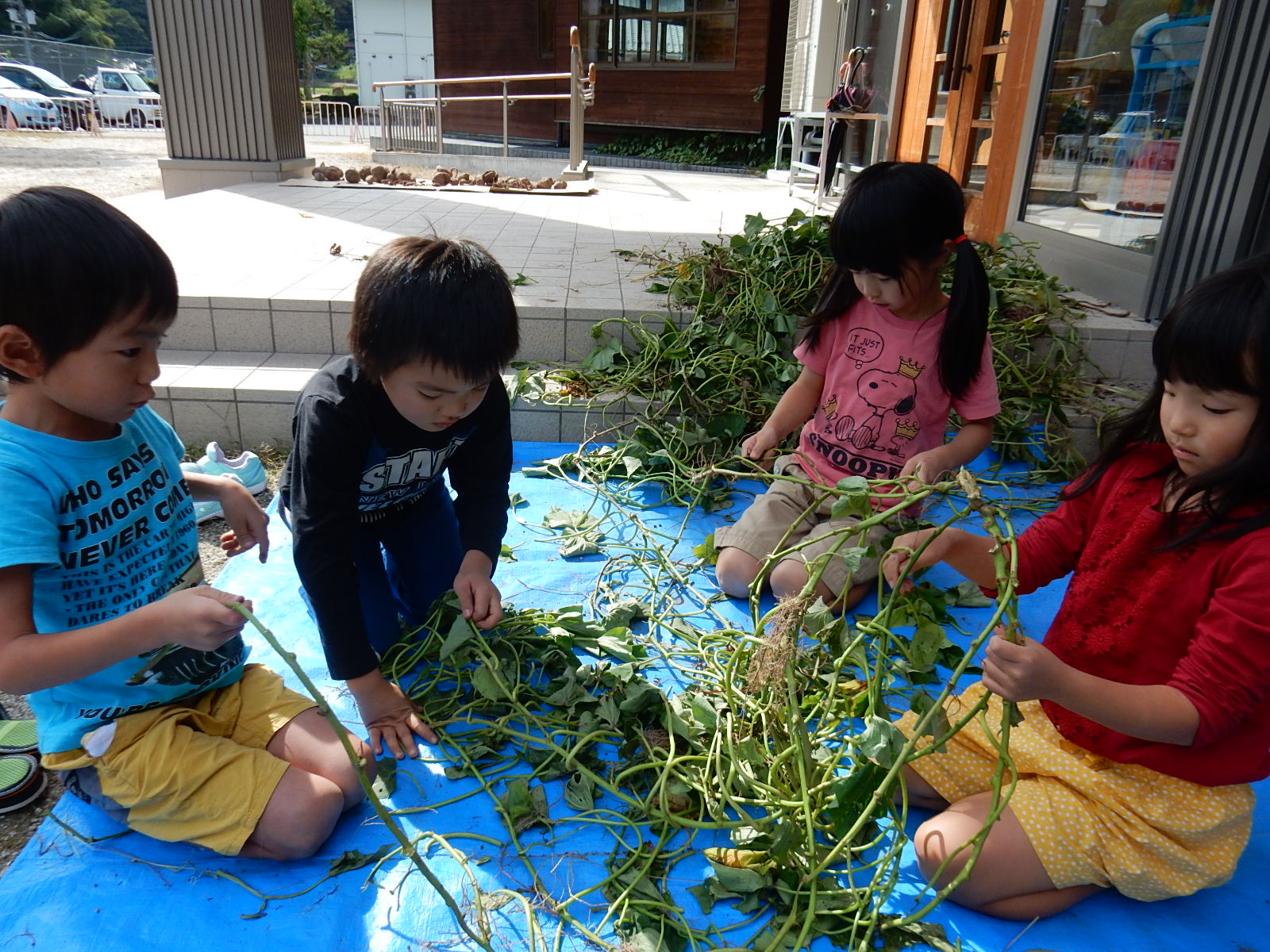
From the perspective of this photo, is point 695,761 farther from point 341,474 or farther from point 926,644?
point 341,474

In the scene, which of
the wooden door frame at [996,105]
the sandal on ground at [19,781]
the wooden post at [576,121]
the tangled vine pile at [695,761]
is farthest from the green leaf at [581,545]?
the wooden post at [576,121]

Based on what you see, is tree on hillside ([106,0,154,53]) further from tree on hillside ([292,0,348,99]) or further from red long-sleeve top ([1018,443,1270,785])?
red long-sleeve top ([1018,443,1270,785])

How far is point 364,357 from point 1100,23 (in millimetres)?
3945

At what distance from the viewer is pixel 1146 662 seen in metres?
1.27

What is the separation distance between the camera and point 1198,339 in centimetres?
110

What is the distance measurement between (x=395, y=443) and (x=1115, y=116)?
370 cm

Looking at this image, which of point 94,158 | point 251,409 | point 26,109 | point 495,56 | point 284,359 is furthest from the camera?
point 26,109

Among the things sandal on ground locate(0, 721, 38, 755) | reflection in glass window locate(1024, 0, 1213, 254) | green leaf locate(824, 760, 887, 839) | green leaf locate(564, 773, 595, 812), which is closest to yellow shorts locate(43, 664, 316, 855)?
sandal on ground locate(0, 721, 38, 755)

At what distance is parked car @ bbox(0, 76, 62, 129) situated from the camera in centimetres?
1819

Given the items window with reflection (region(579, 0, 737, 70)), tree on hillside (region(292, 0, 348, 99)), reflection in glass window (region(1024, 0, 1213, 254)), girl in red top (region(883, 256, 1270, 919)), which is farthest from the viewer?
tree on hillside (region(292, 0, 348, 99))

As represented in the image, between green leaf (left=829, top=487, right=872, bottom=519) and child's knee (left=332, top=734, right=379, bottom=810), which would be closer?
green leaf (left=829, top=487, right=872, bottom=519)

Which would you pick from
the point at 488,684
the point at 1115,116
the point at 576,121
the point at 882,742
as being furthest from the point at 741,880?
the point at 576,121

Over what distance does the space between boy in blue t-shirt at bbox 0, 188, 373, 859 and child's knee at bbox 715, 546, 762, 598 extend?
1.06 m

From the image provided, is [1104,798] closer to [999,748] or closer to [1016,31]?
[999,748]
